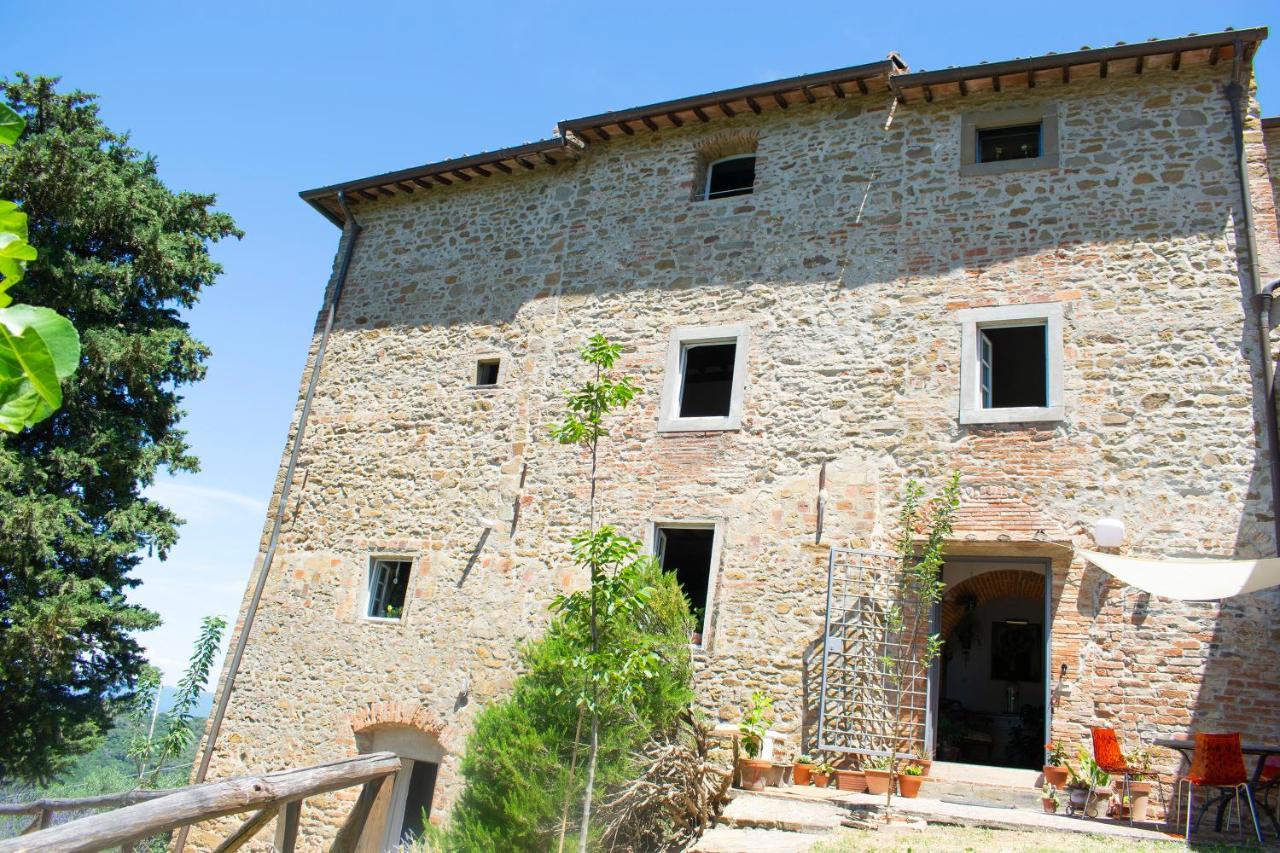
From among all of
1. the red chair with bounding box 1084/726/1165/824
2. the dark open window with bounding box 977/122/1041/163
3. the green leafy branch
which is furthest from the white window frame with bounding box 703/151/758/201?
the green leafy branch

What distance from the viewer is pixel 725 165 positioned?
39.2ft

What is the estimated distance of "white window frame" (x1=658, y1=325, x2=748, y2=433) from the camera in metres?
10.4

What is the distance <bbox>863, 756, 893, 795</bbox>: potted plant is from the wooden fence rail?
179 inches

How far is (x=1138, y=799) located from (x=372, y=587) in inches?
342

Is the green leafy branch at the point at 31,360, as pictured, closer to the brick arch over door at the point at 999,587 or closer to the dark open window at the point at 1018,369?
the dark open window at the point at 1018,369

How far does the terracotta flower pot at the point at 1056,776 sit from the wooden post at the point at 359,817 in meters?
5.56

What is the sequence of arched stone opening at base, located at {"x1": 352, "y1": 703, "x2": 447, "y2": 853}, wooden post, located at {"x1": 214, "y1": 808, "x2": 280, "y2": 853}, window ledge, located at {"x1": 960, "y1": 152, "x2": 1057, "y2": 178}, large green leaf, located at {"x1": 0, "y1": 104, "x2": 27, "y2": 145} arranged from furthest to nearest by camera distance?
arched stone opening at base, located at {"x1": 352, "y1": 703, "x2": 447, "y2": 853}
window ledge, located at {"x1": 960, "y1": 152, "x2": 1057, "y2": 178}
wooden post, located at {"x1": 214, "y1": 808, "x2": 280, "y2": 853}
large green leaf, located at {"x1": 0, "y1": 104, "x2": 27, "y2": 145}

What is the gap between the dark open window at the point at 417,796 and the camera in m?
11.1

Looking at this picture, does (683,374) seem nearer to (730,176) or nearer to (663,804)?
(730,176)

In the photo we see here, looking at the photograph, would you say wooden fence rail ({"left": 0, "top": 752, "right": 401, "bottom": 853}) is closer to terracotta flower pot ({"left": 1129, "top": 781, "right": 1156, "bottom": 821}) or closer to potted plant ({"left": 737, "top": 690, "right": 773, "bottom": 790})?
potted plant ({"left": 737, "top": 690, "right": 773, "bottom": 790})

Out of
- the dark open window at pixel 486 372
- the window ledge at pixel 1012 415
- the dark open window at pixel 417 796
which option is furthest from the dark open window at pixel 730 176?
the dark open window at pixel 417 796

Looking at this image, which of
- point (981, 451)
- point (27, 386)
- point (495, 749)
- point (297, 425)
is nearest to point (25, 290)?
point (297, 425)

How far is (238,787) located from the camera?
13.4ft

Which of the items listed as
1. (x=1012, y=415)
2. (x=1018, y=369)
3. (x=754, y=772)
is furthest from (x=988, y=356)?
(x=754, y=772)
